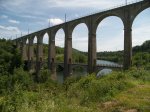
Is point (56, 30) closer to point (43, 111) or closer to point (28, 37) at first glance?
point (28, 37)

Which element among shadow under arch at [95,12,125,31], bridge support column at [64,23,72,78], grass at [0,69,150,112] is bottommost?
grass at [0,69,150,112]

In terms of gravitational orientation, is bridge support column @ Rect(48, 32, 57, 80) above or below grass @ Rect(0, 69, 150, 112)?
above

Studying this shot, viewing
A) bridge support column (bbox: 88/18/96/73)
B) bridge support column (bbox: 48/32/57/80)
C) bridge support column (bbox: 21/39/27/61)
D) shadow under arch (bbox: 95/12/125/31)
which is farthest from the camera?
bridge support column (bbox: 21/39/27/61)

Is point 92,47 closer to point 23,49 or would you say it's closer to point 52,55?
point 52,55

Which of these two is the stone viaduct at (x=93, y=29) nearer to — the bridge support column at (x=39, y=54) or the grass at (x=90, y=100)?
the bridge support column at (x=39, y=54)

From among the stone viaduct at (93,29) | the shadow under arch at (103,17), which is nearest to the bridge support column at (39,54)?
the stone viaduct at (93,29)

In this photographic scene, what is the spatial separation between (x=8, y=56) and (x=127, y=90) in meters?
61.0

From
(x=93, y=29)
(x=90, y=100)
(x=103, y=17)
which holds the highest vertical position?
(x=103, y=17)

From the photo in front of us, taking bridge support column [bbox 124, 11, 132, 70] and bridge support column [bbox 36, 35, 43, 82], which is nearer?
bridge support column [bbox 124, 11, 132, 70]

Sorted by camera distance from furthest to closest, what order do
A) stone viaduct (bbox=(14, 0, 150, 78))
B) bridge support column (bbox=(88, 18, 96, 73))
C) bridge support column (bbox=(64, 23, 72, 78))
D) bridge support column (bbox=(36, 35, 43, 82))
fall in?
1. bridge support column (bbox=(36, 35, 43, 82))
2. bridge support column (bbox=(64, 23, 72, 78))
3. bridge support column (bbox=(88, 18, 96, 73))
4. stone viaduct (bbox=(14, 0, 150, 78))

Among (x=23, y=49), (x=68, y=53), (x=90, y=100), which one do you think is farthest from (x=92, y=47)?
(x=23, y=49)

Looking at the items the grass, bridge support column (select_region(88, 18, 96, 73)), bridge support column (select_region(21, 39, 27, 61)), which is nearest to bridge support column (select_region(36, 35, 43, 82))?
bridge support column (select_region(21, 39, 27, 61))

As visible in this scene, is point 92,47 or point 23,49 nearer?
point 92,47

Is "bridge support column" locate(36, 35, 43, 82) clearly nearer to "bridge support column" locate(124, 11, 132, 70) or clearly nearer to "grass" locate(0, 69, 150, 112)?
"bridge support column" locate(124, 11, 132, 70)
